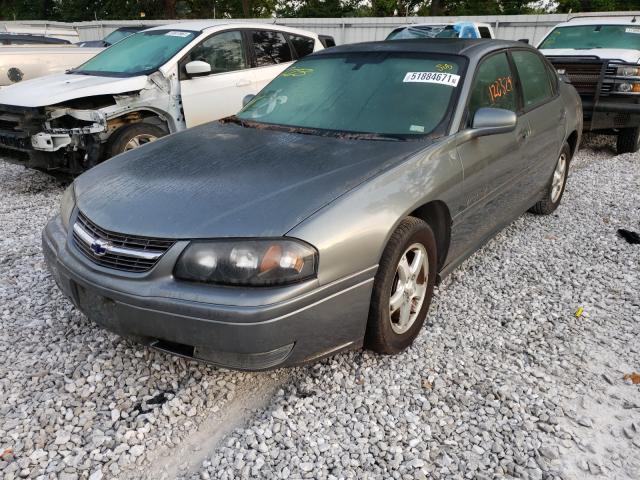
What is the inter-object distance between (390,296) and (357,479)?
870mm

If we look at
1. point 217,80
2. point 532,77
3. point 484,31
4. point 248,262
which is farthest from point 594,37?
point 248,262

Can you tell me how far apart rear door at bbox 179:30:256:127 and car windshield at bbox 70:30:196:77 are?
0.24m

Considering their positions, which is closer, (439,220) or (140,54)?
(439,220)

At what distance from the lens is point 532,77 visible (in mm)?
4152

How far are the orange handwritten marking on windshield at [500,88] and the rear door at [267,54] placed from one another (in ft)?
11.3

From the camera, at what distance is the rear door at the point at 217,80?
19.2 ft

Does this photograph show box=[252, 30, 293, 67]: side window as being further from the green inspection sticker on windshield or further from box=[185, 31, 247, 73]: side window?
the green inspection sticker on windshield

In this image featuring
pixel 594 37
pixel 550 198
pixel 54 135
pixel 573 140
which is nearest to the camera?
pixel 550 198

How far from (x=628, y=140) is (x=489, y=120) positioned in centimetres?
579

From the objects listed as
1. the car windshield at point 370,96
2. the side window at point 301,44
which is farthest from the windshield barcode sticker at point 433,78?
the side window at point 301,44

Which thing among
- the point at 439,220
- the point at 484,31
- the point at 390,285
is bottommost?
the point at 390,285

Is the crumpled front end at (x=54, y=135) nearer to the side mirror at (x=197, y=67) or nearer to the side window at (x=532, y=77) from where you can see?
the side mirror at (x=197, y=67)

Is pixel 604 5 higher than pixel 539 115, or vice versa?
pixel 604 5

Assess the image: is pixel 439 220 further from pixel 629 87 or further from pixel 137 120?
pixel 629 87
